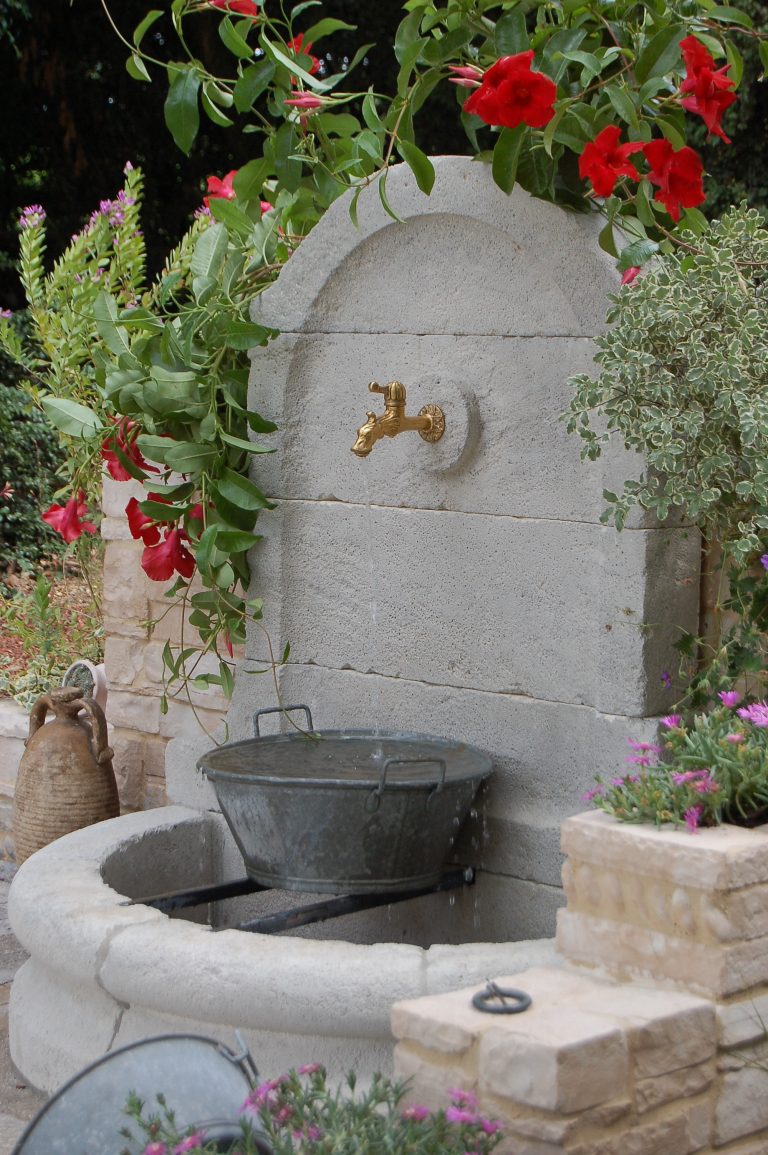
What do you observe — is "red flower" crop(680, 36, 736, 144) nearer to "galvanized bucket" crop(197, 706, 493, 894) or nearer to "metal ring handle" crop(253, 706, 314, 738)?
"galvanized bucket" crop(197, 706, 493, 894)

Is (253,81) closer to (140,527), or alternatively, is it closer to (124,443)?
(124,443)

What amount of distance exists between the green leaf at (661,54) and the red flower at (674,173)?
0.52 ft

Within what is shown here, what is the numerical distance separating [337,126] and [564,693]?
1537 mm

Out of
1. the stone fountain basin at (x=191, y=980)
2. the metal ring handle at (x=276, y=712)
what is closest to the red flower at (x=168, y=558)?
the metal ring handle at (x=276, y=712)

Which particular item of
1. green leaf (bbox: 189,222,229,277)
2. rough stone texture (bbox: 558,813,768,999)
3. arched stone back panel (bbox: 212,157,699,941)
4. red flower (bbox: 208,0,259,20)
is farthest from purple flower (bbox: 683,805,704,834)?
red flower (bbox: 208,0,259,20)

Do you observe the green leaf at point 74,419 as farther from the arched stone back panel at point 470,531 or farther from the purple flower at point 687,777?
the purple flower at point 687,777

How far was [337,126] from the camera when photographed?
362 centimetres

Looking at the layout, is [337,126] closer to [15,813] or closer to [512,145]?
[512,145]

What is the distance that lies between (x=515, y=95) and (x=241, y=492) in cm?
124

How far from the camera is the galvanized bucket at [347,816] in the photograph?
9.91 feet

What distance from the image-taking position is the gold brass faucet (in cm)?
319

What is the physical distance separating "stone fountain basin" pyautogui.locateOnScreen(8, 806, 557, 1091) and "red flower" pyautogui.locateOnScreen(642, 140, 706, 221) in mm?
1558

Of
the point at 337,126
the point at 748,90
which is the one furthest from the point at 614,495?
the point at 748,90

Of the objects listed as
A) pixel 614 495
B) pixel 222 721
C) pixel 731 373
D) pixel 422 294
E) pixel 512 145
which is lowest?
pixel 222 721
